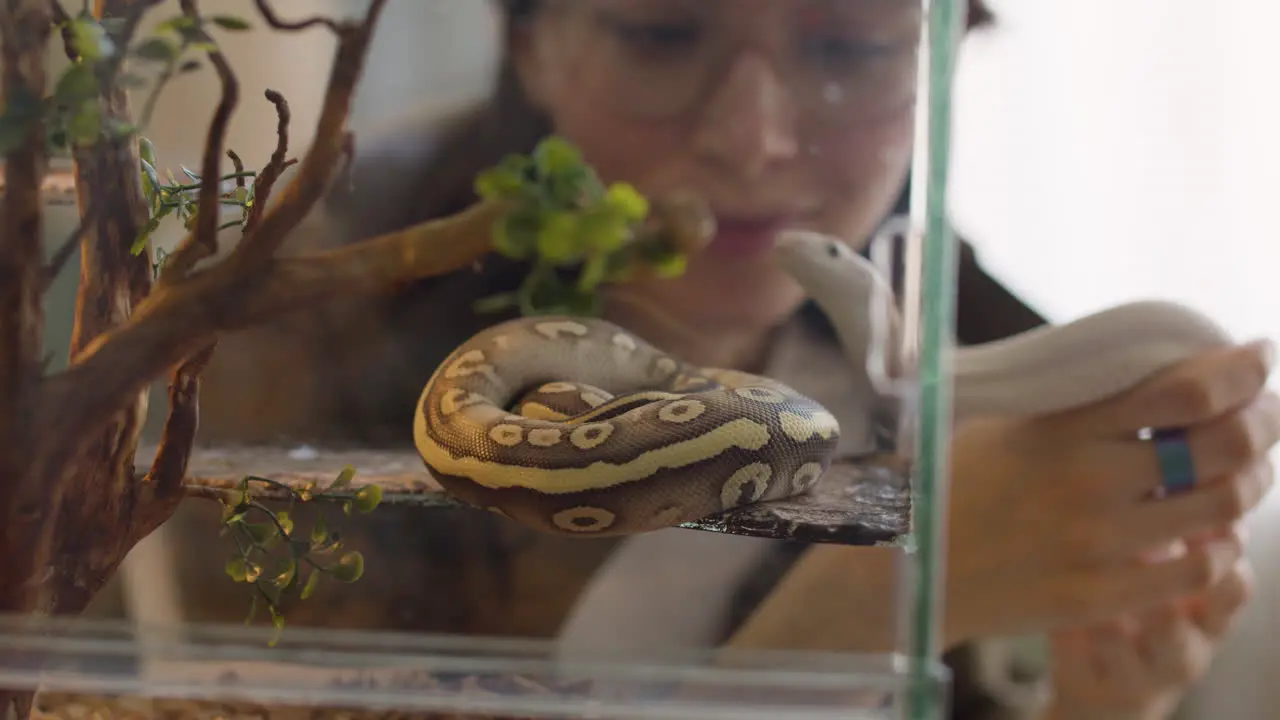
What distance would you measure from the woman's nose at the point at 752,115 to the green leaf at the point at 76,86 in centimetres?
39

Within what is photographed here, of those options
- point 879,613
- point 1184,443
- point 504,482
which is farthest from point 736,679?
point 1184,443

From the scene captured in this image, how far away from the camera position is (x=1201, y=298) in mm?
1256

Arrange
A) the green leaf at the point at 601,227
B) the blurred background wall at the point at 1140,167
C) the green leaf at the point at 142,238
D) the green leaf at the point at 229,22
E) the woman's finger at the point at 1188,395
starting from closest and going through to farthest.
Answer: the green leaf at the point at 601,227, the green leaf at the point at 229,22, the green leaf at the point at 142,238, the woman's finger at the point at 1188,395, the blurred background wall at the point at 1140,167

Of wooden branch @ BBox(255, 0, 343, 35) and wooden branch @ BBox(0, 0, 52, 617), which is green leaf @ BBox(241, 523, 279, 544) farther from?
wooden branch @ BBox(255, 0, 343, 35)

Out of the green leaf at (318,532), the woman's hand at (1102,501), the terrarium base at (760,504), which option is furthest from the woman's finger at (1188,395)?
the green leaf at (318,532)

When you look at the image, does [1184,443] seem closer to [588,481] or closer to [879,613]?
[879,613]

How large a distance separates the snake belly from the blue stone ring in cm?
52

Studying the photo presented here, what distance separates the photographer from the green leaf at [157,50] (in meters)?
0.41

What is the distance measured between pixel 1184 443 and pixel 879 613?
0.63 m

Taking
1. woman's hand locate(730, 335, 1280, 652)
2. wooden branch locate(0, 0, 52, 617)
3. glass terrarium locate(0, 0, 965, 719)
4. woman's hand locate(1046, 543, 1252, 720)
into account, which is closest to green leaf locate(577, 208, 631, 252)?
glass terrarium locate(0, 0, 965, 719)

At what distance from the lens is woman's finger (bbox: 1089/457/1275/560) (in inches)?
36.2

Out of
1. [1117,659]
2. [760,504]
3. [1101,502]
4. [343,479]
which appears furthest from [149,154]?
[1117,659]

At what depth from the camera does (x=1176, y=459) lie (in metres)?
0.92

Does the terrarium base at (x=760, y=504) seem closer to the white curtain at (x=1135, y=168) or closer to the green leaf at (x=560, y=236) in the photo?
the green leaf at (x=560, y=236)
